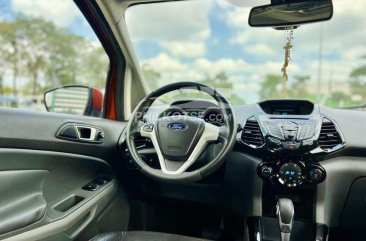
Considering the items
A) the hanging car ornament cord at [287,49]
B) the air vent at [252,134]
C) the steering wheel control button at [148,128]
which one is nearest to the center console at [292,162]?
the air vent at [252,134]

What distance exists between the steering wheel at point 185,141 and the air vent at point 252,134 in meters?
0.19

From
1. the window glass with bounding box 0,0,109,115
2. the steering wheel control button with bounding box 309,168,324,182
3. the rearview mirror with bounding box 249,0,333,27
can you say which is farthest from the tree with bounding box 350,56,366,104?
the window glass with bounding box 0,0,109,115

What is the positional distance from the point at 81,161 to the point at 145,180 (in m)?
0.40

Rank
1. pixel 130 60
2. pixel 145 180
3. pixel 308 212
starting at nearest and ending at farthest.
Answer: pixel 308 212 < pixel 145 180 < pixel 130 60

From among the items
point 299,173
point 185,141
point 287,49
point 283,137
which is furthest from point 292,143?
point 287,49

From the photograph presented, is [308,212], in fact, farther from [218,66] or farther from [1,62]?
[1,62]

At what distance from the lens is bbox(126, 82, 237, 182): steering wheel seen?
70.7 inches

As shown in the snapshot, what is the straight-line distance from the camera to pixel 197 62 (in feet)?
9.23

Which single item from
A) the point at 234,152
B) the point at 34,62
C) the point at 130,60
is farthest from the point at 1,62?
the point at 234,152

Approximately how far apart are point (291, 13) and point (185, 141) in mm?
942

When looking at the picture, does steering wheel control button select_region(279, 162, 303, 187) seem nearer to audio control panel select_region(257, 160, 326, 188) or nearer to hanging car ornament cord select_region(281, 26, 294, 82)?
audio control panel select_region(257, 160, 326, 188)

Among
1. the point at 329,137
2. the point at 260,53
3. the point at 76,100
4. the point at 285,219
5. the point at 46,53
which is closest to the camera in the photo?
the point at 285,219

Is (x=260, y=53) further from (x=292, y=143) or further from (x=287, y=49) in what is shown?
(x=292, y=143)

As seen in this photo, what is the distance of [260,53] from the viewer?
8.04 ft
